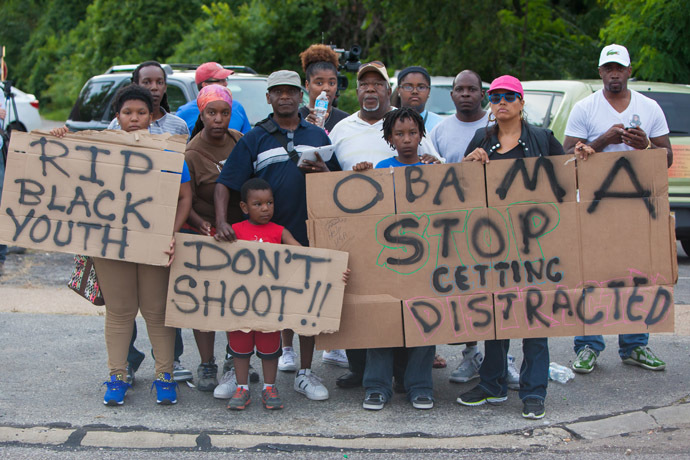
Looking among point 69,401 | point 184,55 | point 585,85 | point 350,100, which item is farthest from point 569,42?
point 69,401

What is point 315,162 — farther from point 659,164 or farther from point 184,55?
point 184,55

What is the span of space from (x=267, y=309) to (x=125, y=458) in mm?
1064

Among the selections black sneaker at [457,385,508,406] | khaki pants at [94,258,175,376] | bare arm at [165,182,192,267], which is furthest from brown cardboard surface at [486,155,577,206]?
khaki pants at [94,258,175,376]

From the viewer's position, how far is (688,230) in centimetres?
854

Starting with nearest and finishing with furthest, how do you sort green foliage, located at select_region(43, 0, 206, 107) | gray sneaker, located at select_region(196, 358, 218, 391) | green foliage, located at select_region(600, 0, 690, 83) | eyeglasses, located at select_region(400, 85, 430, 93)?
gray sneaker, located at select_region(196, 358, 218, 391)
eyeglasses, located at select_region(400, 85, 430, 93)
green foliage, located at select_region(600, 0, 690, 83)
green foliage, located at select_region(43, 0, 206, 107)

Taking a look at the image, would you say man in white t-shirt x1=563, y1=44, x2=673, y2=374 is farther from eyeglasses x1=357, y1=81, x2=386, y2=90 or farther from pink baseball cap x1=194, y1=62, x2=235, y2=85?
pink baseball cap x1=194, y1=62, x2=235, y2=85

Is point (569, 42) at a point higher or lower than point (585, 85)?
higher

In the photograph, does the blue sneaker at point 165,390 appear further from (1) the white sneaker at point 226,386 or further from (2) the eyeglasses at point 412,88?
(2) the eyeglasses at point 412,88

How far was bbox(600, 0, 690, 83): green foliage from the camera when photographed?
39.5ft

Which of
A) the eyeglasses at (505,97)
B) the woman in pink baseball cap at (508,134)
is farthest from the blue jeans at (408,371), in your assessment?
the eyeglasses at (505,97)

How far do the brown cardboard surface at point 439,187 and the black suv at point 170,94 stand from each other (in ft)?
16.2

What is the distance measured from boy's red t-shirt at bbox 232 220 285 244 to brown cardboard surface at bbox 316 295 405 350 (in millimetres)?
540

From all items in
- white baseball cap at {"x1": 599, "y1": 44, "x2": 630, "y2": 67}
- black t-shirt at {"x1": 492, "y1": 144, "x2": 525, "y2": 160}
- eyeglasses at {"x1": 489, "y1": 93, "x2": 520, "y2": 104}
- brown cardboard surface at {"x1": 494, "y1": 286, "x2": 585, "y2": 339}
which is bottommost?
brown cardboard surface at {"x1": 494, "y1": 286, "x2": 585, "y2": 339}

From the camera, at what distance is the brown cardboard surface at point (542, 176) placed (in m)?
4.65
